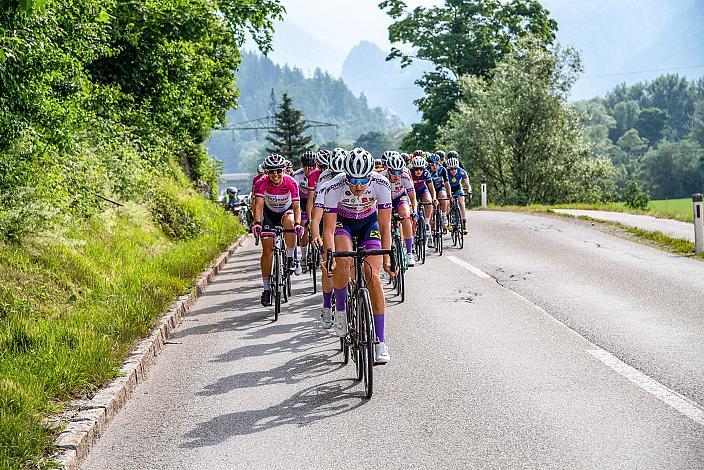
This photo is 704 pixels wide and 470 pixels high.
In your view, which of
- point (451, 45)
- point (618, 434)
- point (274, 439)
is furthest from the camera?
point (451, 45)

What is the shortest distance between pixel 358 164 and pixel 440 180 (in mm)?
10789

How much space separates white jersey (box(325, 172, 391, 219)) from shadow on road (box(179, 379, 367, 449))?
5.06 ft

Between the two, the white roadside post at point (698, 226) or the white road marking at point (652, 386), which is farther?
the white roadside post at point (698, 226)

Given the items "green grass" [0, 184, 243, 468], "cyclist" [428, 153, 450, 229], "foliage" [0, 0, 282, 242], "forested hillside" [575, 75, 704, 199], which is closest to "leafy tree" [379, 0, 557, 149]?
"foliage" [0, 0, 282, 242]

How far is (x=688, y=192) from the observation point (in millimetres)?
111938

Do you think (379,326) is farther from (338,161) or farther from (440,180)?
(440,180)

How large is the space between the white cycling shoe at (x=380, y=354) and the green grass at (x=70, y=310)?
86.1 inches

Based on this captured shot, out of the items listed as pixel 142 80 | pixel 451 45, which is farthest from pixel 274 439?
pixel 451 45

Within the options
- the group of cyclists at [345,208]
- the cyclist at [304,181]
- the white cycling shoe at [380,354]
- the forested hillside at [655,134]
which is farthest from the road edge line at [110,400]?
the forested hillside at [655,134]

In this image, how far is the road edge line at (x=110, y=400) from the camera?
5090 millimetres

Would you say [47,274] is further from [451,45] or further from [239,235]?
[451,45]

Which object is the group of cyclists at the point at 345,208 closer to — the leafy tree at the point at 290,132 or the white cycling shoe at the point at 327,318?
the white cycling shoe at the point at 327,318

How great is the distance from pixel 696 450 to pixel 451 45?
48567 millimetres

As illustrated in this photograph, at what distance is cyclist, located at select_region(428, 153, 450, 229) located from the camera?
55.4ft
